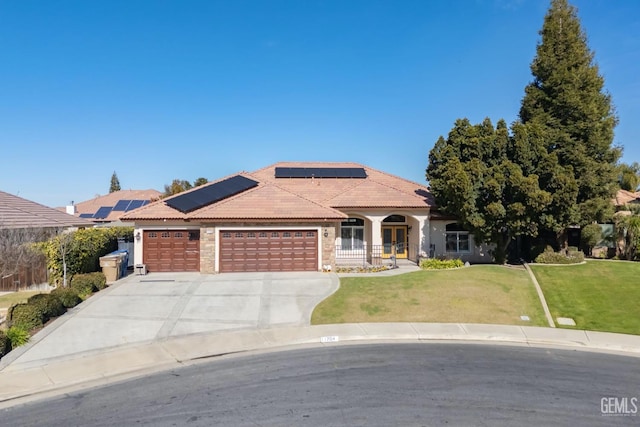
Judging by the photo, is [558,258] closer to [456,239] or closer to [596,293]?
[596,293]

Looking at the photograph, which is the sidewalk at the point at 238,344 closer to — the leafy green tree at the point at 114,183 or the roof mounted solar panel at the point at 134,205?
the roof mounted solar panel at the point at 134,205

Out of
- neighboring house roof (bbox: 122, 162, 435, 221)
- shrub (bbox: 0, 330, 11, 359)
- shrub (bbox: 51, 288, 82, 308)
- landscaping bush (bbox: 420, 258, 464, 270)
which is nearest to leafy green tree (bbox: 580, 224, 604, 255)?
landscaping bush (bbox: 420, 258, 464, 270)

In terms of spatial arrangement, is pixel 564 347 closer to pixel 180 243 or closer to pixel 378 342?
pixel 378 342

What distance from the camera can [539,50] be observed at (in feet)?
79.3

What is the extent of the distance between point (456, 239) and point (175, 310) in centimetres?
1847

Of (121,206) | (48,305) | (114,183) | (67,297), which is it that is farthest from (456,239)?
(114,183)

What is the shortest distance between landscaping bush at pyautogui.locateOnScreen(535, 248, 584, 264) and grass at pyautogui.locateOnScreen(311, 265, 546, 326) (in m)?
3.70

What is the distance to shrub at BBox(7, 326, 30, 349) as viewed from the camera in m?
11.0

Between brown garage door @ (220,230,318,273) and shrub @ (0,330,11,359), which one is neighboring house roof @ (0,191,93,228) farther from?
shrub @ (0,330,11,359)

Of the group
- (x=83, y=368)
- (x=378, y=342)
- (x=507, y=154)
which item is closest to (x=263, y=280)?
(x=378, y=342)

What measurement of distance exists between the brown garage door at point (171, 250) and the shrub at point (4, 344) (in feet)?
34.6

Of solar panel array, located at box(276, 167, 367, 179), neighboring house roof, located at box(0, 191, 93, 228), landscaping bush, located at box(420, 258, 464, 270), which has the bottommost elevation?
landscaping bush, located at box(420, 258, 464, 270)

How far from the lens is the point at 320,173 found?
30500 millimetres

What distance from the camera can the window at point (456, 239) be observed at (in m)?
25.8
